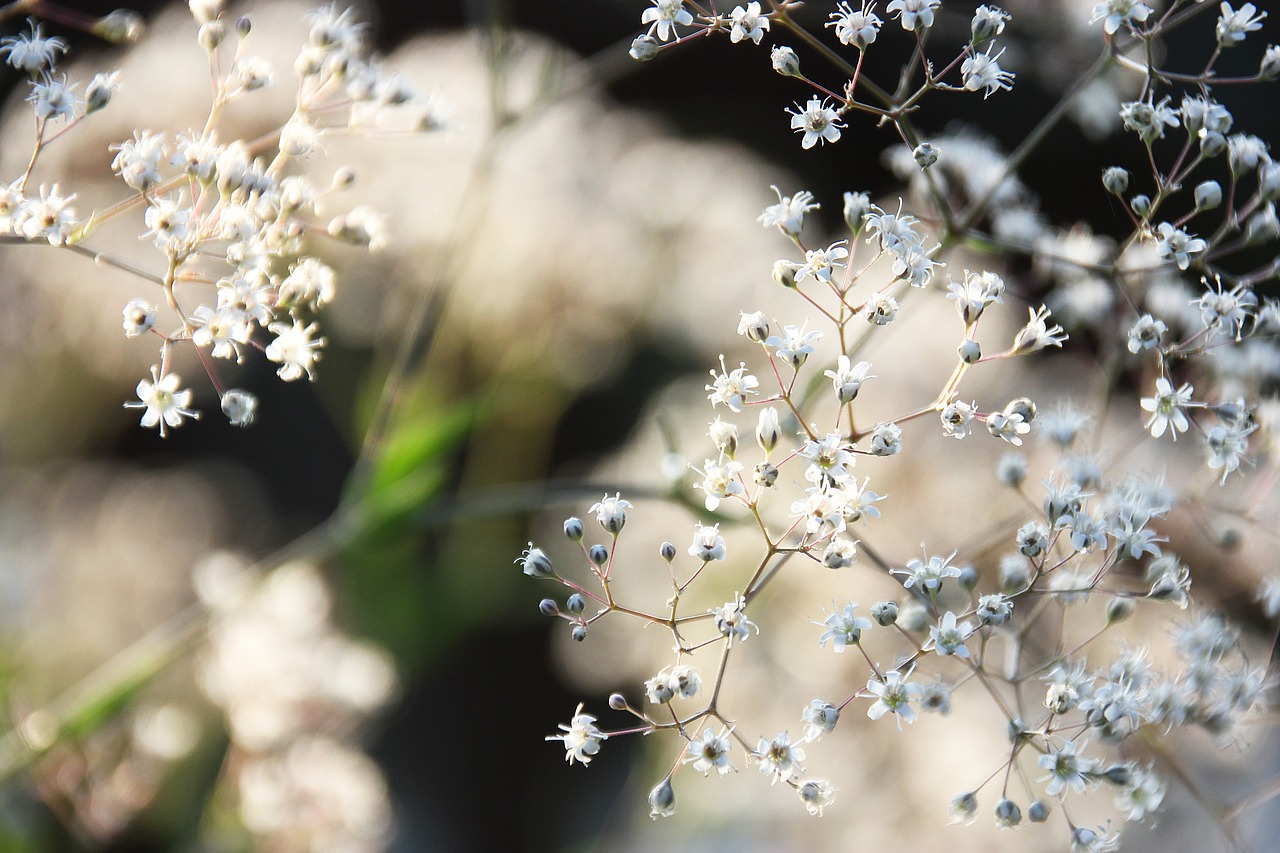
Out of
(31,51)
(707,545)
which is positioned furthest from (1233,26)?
(31,51)

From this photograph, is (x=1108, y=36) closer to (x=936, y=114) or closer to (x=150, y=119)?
(x=150, y=119)

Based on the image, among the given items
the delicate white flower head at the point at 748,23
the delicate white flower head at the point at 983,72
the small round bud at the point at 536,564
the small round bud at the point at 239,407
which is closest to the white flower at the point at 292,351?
the small round bud at the point at 239,407

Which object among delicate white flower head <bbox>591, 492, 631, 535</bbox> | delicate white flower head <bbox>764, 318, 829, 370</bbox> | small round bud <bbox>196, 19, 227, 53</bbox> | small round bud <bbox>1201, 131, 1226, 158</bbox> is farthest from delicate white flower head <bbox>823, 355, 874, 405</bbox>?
small round bud <bbox>196, 19, 227, 53</bbox>

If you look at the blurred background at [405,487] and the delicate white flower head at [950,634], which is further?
the blurred background at [405,487]

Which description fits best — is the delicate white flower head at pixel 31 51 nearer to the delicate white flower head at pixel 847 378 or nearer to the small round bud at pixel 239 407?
the small round bud at pixel 239 407

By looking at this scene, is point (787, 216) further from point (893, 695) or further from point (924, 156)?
point (893, 695)

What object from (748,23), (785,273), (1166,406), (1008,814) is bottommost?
(1008,814)
